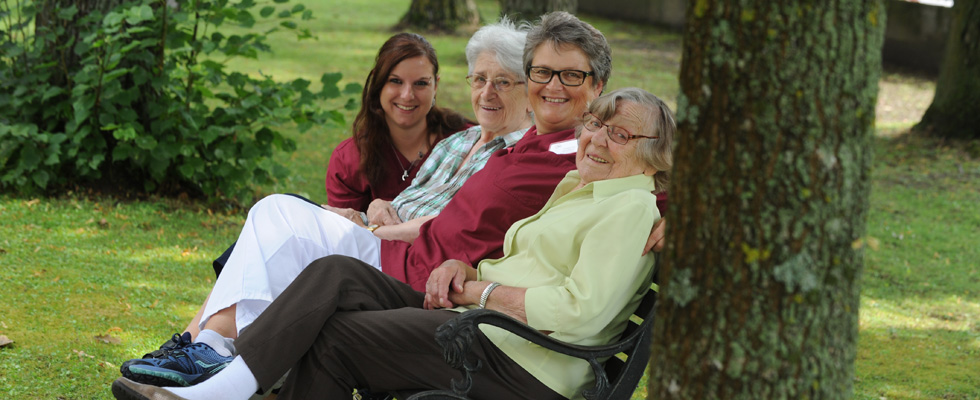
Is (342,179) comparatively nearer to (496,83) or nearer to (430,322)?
(496,83)

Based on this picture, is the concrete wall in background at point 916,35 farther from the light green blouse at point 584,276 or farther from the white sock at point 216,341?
the white sock at point 216,341

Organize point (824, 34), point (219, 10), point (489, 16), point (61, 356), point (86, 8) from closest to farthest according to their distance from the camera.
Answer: point (824, 34) < point (61, 356) < point (219, 10) < point (86, 8) < point (489, 16)

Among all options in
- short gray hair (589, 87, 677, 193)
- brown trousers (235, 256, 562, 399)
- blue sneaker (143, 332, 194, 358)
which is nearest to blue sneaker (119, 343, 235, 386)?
blue sneaker (143, 332, 194, 358)

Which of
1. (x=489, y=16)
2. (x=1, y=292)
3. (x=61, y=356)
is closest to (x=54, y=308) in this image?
(x=1, y=292)

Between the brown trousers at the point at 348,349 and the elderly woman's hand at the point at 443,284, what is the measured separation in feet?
0.42

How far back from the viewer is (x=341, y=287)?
280 cm

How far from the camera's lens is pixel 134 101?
636 centimetres

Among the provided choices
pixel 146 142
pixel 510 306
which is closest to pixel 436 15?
pixel 146 142

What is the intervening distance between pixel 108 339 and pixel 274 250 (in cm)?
139

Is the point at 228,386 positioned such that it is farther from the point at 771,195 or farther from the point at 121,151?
the point at 121,151

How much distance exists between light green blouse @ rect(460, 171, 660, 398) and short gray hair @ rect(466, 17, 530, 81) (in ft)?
3.85

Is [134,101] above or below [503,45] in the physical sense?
below

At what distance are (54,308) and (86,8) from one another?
8.26 ft

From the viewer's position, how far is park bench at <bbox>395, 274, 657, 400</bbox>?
98.0 inches
